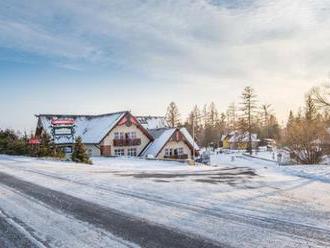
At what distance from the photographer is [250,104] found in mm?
77500

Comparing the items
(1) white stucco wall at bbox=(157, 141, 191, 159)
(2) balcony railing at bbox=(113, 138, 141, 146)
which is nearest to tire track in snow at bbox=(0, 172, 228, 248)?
(2) balcony railing at bbox=(113, 138, 141, 146)

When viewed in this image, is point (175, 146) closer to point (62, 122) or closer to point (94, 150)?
point (94, 150)

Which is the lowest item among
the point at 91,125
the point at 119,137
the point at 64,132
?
the point at 119,137

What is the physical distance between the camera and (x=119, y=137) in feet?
180

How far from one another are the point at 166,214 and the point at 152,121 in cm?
5862

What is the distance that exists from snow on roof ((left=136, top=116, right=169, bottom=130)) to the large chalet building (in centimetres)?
809

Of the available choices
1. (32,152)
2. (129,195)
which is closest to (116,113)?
(32,152)

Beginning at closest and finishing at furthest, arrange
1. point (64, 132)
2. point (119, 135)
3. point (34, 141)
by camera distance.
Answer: point (34, 141) → point (64, 132) → point (119, 135)

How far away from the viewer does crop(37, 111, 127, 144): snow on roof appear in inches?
2103

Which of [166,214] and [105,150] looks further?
[105,150]

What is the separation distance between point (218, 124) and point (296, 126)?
83.1m

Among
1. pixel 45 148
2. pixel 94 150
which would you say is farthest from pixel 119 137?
pixel 45 148

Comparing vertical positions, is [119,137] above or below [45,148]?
above

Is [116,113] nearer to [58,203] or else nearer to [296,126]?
[296,126]
